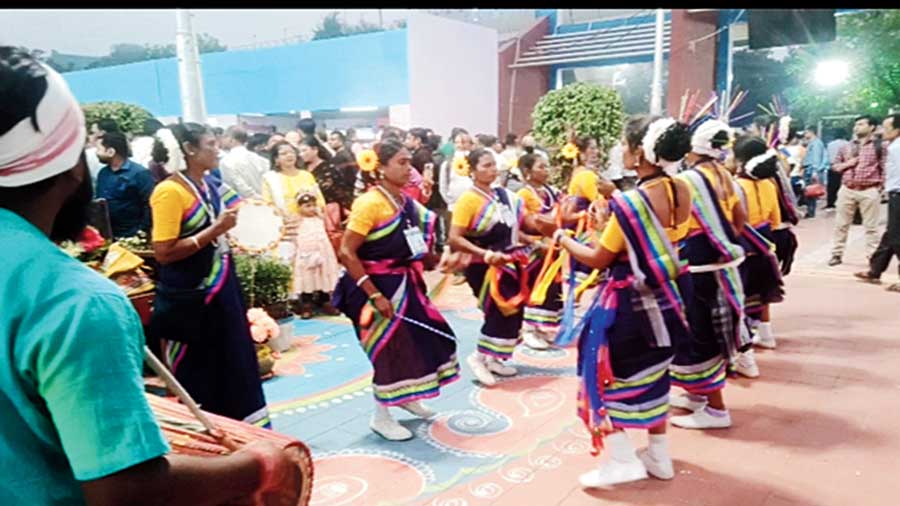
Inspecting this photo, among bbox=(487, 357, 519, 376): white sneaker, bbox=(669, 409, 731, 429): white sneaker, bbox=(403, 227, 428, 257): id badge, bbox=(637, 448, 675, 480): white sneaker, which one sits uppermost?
bbox=(403, 227, 428, 257): id badge

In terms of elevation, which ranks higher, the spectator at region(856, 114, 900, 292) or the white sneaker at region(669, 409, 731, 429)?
the spectator at region(856, 114, 900, 292)

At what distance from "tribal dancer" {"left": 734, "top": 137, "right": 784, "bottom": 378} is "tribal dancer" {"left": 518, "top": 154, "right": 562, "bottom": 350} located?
1223mm

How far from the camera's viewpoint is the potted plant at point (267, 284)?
491 cm

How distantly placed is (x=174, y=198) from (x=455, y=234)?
176cm

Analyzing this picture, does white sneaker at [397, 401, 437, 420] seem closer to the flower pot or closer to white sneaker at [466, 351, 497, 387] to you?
white sneaker at [466, 351, 497, 387]

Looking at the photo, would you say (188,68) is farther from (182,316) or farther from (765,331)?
(765,331)

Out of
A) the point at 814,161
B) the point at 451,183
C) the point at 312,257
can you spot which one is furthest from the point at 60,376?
the point at 814,161

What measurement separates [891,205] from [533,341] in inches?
153

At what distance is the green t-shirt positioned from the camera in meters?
0.77

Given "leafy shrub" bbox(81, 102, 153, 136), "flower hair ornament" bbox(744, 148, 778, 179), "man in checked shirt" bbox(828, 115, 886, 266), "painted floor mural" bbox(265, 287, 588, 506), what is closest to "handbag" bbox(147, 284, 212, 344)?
"painted floor mural" bbox(265, 287, 588, 506)

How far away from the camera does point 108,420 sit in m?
0.80

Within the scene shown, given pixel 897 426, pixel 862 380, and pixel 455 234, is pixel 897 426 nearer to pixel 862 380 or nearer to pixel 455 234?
pixel 862 380

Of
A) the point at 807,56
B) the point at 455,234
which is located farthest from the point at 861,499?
the point at 807,56

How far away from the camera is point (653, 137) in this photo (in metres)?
2.58
